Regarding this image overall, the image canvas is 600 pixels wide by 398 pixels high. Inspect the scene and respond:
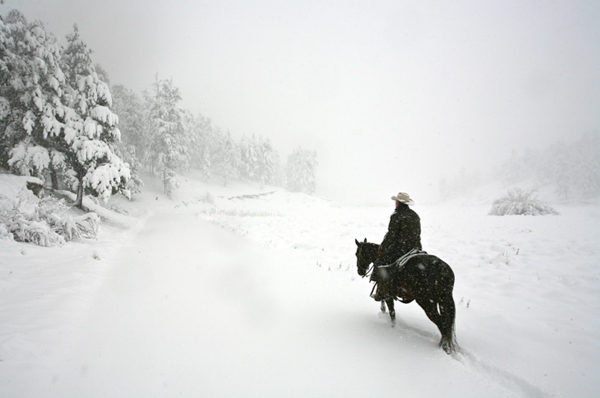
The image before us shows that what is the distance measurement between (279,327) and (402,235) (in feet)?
9.94

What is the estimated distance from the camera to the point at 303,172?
2143 inches

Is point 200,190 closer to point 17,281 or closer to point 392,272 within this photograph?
point 17,281

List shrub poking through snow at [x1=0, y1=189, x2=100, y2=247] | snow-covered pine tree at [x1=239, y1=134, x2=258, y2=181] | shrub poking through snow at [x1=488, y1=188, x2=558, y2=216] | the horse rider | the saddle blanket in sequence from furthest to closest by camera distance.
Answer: snow-covered pine tree at [x1=239, y1=134, x2=258, y2=181]
shrub poking through snow at [x1=488, y1=188, x2=558, y2=216]
shrub poking through snow at [x1=0, y1=189, x2=100, y2=247]
the horse rider
the saddle blanket

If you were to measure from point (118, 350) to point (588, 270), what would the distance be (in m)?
10.9

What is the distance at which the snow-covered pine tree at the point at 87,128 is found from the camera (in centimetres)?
1262

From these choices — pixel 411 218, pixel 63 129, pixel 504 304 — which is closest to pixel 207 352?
pixel 411 218

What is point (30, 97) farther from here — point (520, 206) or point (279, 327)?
point (520, 206)

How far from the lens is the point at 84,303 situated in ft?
15.9

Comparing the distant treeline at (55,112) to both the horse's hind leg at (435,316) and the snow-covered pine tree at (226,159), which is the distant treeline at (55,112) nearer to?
the horse's hind leg at (435,316)

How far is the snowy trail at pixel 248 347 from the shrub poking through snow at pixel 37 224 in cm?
301

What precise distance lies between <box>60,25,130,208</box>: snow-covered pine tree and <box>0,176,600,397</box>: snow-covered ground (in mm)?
6210

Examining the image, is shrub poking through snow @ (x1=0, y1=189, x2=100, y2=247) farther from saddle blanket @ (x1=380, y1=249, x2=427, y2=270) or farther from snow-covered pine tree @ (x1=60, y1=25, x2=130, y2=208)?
saddle blanket @ (x1=380, y1=249, x2=427, y2=270)

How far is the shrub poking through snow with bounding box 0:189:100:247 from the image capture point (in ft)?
23.3

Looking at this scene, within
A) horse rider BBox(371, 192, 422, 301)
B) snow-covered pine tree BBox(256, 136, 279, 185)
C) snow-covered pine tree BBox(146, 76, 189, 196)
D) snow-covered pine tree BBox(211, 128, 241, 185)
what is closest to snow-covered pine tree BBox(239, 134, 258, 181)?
snow-covered pine tree BBox(256, 136, 279, 185)
